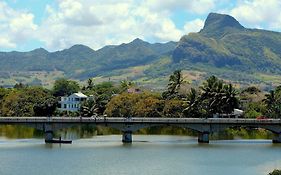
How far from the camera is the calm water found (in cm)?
7775

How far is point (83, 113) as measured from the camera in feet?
575

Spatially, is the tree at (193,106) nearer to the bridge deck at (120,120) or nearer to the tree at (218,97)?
the tree at (218,97)

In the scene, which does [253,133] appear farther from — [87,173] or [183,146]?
[87,173]

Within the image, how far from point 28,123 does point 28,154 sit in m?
18.8

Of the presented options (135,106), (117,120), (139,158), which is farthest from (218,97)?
(139,158)

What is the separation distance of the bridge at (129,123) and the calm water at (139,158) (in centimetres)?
249

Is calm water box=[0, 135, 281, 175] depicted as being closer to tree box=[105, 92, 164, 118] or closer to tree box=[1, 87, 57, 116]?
tree box=[105, 92, 164, 118]

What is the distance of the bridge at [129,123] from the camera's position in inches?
4377

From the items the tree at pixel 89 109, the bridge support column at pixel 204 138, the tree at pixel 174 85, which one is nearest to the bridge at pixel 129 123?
the bridge support column at pixel 204 138

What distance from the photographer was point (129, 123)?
113 m

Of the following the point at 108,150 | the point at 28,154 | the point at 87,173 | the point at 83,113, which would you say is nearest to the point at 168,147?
the point at 108,150

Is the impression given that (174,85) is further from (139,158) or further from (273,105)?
(139,158)

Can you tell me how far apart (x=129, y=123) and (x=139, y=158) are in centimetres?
2417

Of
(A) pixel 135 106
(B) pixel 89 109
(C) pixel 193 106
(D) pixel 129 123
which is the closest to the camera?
(D) pixel 129 123
